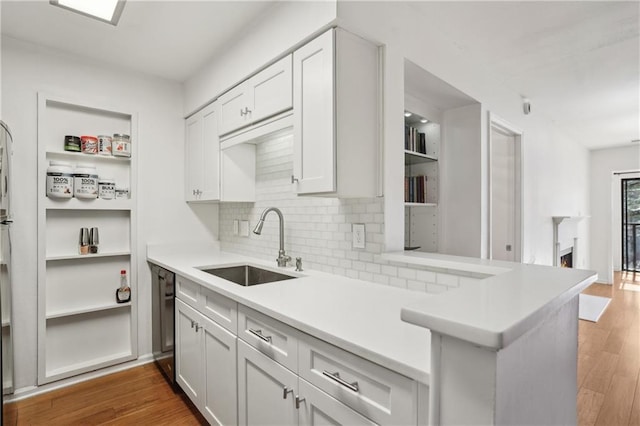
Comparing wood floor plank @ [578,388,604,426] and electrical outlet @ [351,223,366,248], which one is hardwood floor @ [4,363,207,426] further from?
wood floor plank @ [578,388,604,426]

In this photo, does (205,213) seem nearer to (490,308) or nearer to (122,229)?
(122,229)

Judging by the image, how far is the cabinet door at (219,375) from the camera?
5.23ft

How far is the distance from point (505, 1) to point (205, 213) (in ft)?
9.52

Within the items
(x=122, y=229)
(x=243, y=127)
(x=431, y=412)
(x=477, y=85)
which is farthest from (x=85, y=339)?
(x=477, y=85)

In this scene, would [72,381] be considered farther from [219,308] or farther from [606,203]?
[606,203]

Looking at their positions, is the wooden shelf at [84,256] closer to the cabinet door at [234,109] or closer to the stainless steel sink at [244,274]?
the stainless steel sink at [244,274]

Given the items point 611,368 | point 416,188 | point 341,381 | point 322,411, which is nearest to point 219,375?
point 322,411

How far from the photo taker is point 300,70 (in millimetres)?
1787

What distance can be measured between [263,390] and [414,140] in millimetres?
2083

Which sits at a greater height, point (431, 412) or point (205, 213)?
point (205, 213)

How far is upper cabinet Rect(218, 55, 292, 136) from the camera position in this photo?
1.91 m

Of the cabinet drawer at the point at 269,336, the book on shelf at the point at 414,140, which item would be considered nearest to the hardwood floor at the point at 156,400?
the cabinet drawer at the point at 269,336

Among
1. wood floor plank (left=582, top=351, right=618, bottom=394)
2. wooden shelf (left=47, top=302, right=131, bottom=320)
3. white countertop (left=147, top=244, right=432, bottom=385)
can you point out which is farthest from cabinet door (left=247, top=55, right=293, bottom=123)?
wood floor plank (left=582, top=351, right=618, bottom=394)

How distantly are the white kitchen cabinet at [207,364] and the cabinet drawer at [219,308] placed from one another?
0.04 m
